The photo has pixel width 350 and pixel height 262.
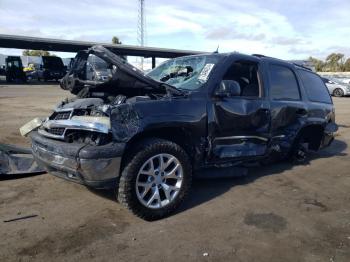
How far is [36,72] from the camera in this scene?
43406 millimetres

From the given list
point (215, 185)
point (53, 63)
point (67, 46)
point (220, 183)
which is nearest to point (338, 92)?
point (220, 183)

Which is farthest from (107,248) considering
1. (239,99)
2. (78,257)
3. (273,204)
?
(239,99)

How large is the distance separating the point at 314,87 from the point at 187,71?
2838 mm

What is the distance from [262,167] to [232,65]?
2.08 m

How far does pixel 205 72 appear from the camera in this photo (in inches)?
199

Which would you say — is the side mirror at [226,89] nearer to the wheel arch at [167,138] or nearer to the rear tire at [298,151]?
the wheel arch at [167,138]

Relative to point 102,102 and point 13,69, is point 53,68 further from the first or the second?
point 102,102

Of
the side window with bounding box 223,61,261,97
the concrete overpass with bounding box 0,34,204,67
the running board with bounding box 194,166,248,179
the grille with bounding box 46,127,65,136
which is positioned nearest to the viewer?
the grille with bounding box 46,127,65,136

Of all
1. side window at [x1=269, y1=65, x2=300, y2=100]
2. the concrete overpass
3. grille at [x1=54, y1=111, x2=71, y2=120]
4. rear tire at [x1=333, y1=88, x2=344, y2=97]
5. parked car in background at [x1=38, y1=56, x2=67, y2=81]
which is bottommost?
rear tire at [x1=333, y1=88, x2=344, y2=97]

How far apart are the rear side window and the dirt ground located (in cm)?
167

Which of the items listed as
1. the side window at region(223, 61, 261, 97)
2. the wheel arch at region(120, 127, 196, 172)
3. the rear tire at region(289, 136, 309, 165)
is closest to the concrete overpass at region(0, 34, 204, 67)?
the rear tire at region(289, 136, 309, 165)

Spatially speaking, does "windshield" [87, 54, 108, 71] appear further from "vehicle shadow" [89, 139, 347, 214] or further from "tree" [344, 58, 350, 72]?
"tree" [344, 58, 350, 72]

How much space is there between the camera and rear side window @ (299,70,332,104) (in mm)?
6754

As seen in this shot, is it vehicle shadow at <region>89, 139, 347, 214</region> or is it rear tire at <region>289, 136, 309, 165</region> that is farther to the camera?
rear tire at <region>289, 136, 309, 165</region>
